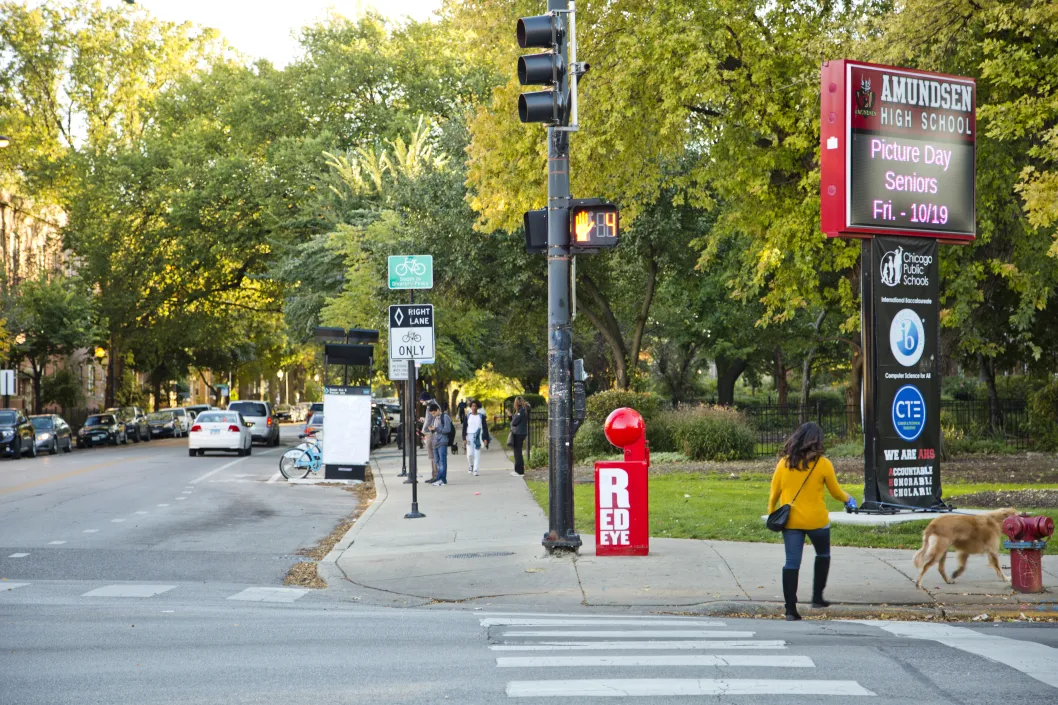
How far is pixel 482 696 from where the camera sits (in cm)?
677

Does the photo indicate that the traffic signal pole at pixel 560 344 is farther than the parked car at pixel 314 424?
No

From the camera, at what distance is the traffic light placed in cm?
1284

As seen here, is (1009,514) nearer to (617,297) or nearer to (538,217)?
(538,217)

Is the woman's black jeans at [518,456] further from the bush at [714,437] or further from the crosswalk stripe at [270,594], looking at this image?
the crosswalk stripe at [270,594]

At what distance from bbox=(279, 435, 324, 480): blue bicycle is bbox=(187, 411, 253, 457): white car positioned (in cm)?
997

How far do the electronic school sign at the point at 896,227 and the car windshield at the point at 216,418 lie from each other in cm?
2751

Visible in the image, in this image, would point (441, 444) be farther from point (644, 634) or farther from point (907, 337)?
point (644, 634)

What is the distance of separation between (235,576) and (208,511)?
7.51m

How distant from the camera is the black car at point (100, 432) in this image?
5144 centimetres

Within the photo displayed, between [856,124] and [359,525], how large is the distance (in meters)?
8.70

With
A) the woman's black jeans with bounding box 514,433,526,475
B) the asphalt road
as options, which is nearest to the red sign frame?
the asphalt road

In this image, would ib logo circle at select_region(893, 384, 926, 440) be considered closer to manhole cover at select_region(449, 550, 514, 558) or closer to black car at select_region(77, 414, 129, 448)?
manhole cover at select_region(449, 550, 514, 558)

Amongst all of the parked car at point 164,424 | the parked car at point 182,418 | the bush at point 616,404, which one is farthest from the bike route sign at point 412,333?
the parked car at point 182,418

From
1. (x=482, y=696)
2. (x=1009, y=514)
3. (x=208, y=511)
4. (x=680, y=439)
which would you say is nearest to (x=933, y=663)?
(x=482, y=696)
